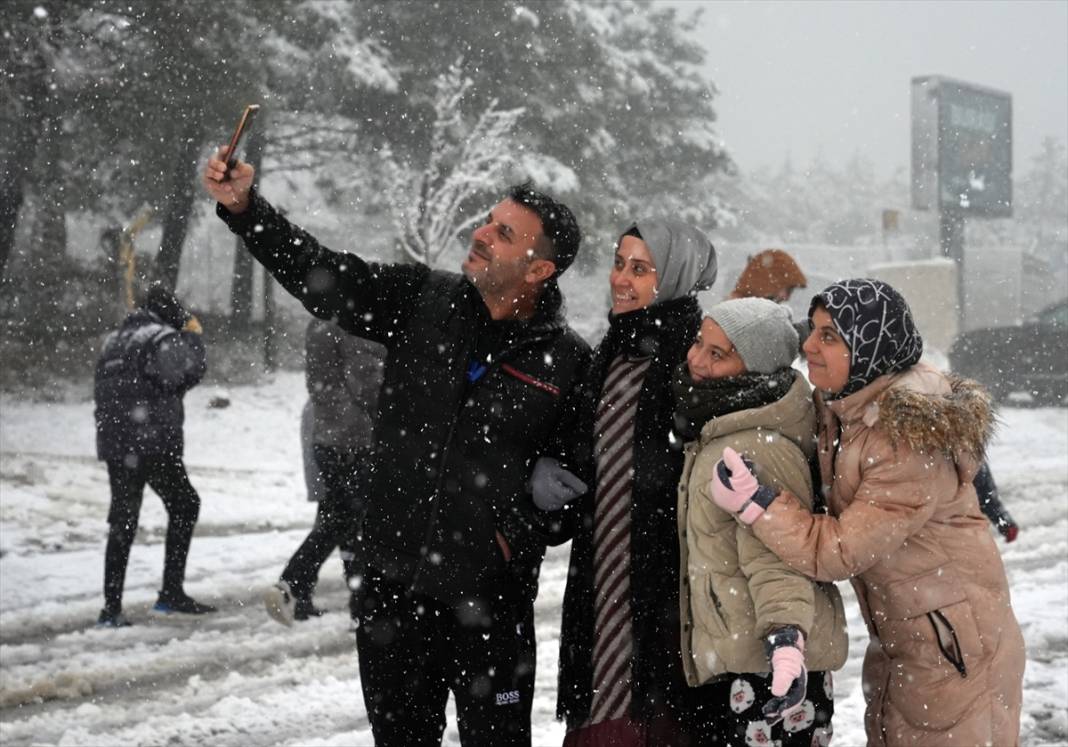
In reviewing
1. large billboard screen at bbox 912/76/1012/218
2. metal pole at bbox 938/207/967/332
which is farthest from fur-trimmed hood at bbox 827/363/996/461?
metal pole at bbox 938/207/967/332

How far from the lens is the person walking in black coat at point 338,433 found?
6086 millimetres

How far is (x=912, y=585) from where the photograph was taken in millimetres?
2625

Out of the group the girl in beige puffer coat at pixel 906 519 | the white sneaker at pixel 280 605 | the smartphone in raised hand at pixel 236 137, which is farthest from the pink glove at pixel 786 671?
the white sneaker at pixel 280 605

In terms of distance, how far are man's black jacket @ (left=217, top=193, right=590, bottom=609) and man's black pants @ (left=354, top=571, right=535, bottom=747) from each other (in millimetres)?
68

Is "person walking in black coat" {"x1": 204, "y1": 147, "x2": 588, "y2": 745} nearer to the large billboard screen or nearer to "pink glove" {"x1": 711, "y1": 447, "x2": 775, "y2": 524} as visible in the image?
"pink glove" {"x1": 711, "y1": 447, "x2": 775, "y2": 524}

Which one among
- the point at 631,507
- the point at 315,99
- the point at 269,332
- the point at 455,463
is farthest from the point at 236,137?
the point at 269,332

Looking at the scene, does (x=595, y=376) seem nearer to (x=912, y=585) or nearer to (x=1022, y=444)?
(x=912, y=585)

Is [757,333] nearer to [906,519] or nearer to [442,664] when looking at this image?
[906,519]

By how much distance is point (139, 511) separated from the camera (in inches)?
254

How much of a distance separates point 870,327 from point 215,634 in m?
4.64

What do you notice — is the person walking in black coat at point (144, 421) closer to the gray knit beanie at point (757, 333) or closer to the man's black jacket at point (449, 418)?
the man's black jacket at point (449, 418)

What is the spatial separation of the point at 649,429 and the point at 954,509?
0.75m

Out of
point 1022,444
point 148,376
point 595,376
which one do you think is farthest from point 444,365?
point 1022,444

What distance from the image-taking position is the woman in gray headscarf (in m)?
2.74
